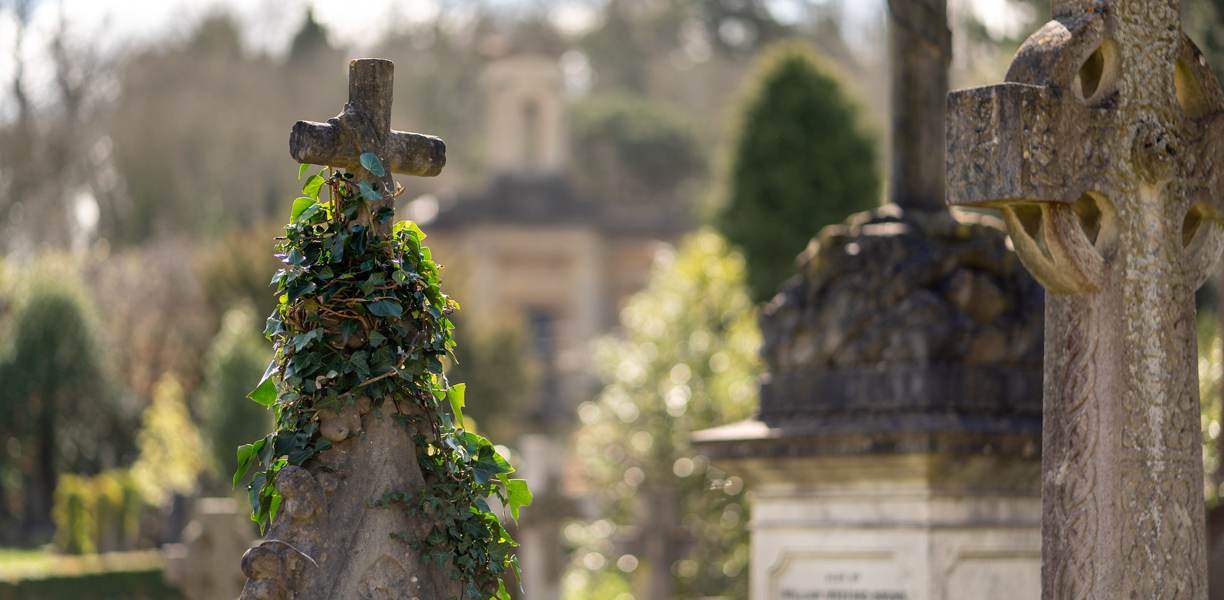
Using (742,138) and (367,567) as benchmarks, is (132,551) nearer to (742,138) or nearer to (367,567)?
(742,138)

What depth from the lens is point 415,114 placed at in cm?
4447

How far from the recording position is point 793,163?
764 inches

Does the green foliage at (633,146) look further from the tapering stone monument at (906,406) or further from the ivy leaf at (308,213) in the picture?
the ivy leaf at (308,213)

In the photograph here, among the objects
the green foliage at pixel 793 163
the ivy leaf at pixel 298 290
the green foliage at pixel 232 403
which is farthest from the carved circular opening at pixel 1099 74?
the green foliage at pixel 232 403

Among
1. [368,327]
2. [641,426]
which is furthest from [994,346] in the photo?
[641,426]

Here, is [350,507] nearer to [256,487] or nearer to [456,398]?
[256,487]

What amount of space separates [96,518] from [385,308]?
19.0 m

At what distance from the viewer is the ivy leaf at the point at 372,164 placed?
3.99 m

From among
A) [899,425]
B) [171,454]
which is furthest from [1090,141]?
[171,454]

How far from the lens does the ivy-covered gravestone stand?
378 cm

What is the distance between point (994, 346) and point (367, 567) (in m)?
3.46

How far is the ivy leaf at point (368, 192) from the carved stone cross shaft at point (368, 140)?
0.06 meters

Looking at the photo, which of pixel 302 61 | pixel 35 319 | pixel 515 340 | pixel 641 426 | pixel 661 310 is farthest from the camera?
pixel 302 61

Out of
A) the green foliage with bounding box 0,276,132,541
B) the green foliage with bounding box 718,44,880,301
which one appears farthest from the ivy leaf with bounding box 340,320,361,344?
the green foliage with bounding box 0,276,132,541
